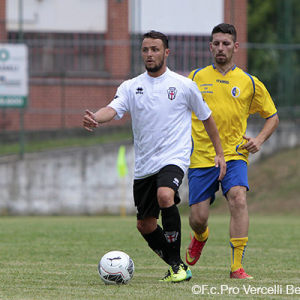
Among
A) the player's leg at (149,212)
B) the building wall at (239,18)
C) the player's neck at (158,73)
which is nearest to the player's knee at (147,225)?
the player's leg at (149,212)

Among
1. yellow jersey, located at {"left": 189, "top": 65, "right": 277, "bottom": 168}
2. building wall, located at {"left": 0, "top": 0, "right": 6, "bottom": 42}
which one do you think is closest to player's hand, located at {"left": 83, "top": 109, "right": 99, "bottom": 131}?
yellow jersey, located at {"left": 189, "top": 65, "right": 277, "bottom": 168}

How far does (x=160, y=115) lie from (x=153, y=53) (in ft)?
1.77

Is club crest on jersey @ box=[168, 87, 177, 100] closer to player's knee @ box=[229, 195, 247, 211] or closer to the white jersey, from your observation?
the white jersey

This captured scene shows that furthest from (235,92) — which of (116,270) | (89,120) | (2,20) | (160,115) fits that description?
(2,20)

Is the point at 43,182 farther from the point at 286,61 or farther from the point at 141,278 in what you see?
the point at 141,278

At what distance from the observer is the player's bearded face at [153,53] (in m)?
7.57

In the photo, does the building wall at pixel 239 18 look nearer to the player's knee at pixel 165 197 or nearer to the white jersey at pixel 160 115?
the white jersey at pixel 160 115

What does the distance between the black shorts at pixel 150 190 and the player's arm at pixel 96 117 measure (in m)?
0.64

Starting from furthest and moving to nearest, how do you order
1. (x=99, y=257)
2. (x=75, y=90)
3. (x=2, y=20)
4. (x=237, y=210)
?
(x=75, y=90) → (x=2, y=20) → (x=99, y=257) → (x=237, y=210)

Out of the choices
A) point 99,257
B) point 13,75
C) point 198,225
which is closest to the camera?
point 198,225

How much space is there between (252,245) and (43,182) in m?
10.9

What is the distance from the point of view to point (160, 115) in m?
7.58

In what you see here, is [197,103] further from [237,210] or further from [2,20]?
[2,20]

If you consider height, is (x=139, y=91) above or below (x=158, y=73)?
below
